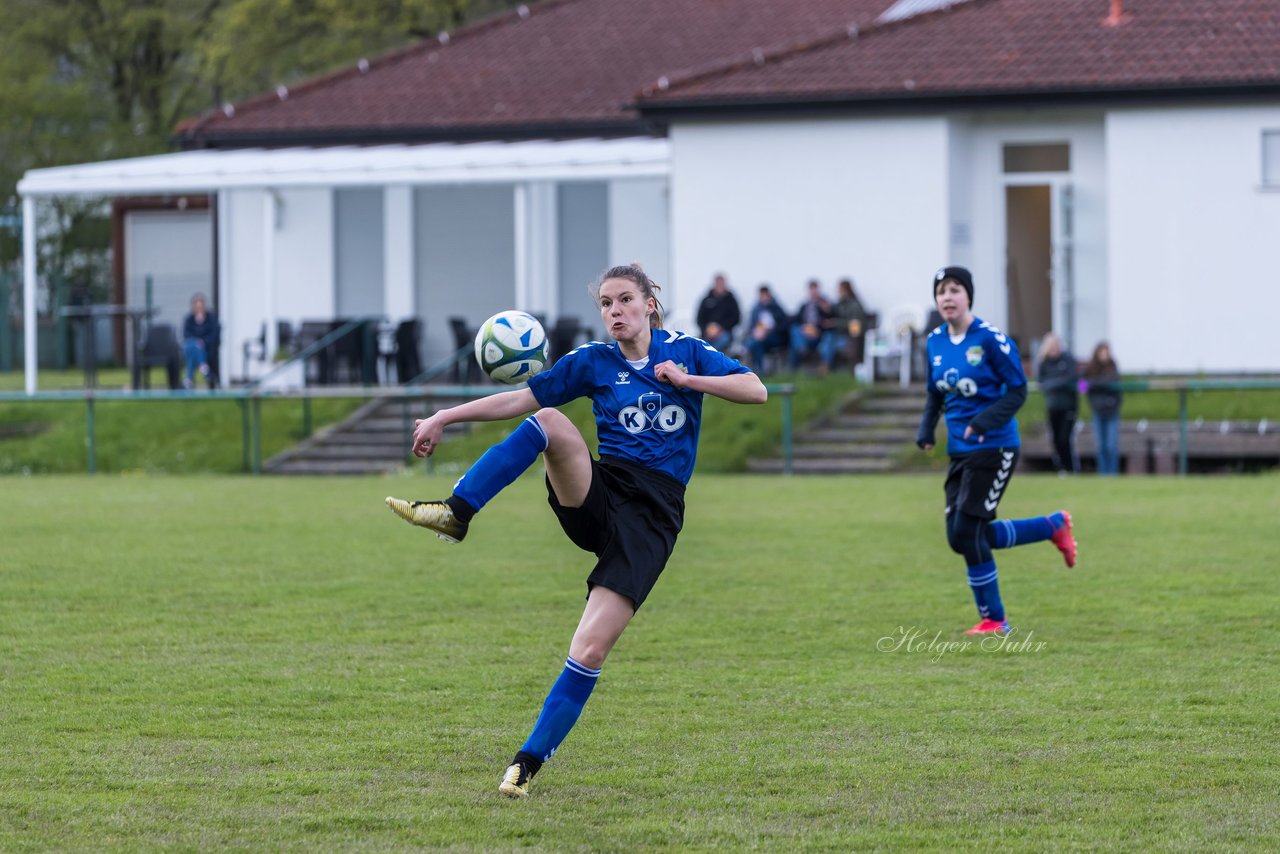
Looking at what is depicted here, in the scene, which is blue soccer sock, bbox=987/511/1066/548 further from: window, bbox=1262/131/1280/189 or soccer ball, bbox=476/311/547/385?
window, bbox=1262/131/1280/189

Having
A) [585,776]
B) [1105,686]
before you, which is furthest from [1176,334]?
[585,776]

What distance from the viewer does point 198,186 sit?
89.7ft

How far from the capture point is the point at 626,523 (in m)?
6.45

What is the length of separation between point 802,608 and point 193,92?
133ft

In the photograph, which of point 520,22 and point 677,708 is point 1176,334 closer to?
point 520,22

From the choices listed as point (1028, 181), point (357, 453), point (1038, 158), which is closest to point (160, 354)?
point (357, 453)

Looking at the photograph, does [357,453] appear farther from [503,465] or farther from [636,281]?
[503,465]

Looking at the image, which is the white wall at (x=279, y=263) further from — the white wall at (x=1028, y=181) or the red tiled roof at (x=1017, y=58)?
the white wall at (x=1028, y=181)

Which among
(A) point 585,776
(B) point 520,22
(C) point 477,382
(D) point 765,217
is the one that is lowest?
(A) point 585,776

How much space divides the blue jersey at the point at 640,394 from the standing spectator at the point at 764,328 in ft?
59.2

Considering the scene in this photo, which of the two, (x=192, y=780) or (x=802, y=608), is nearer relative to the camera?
(x=192, y=780)

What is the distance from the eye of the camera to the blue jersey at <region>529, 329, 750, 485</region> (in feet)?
21.4

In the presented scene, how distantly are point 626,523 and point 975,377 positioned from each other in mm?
3597

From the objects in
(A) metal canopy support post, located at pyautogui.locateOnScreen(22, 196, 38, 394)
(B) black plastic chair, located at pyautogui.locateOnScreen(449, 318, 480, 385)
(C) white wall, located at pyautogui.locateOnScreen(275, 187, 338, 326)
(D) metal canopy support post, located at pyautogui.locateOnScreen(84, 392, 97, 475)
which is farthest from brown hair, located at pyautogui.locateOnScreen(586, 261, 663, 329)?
(C) white wall, located at pyautogui.locateOnScreen(275, 187, 338, 326)
